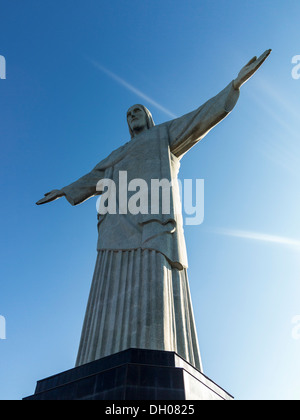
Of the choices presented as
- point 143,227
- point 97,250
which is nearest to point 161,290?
point 143,227

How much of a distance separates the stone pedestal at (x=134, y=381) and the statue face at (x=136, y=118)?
6.63 metres

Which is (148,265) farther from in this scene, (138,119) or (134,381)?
(138,119)

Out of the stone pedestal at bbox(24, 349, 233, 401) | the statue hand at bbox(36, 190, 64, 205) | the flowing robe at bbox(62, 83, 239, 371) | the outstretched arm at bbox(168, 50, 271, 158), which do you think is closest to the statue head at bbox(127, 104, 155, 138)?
the flowing robe at bbox(62, 83, 239, 371)

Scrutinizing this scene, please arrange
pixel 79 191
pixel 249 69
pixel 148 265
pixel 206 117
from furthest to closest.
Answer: pixel 79 191, pixel 206 117, pixel 249 69, pixel 148 265

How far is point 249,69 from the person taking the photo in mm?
7207

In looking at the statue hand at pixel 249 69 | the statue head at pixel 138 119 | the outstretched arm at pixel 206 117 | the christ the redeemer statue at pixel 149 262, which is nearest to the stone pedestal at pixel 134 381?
the christ the redeemer statue at pixel 149 262

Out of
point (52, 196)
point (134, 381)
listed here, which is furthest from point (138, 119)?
point (134, 381)

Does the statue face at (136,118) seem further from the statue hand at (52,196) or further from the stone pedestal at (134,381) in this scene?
the stone pedestal at (134,381)

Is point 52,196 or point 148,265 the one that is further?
point 52,196

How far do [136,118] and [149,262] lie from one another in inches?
195

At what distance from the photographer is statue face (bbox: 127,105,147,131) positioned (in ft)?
32.8

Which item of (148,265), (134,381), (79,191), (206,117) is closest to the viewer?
(134,381)

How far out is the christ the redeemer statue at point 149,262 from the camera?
5746 millimetres

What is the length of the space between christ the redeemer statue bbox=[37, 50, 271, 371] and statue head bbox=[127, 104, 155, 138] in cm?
72
